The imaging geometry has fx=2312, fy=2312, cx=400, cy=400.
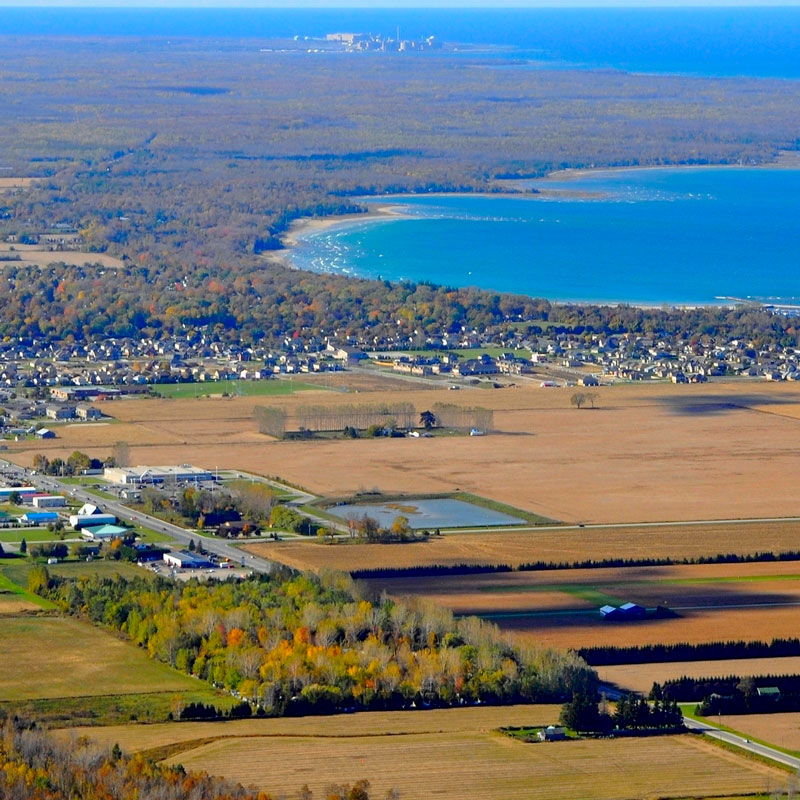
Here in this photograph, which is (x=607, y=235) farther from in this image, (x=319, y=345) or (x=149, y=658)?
(x=149, y=658)

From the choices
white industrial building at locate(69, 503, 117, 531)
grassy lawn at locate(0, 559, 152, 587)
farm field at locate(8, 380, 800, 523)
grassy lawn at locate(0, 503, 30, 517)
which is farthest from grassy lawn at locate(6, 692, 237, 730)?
farm field at locate(8, 380, 800, 523)

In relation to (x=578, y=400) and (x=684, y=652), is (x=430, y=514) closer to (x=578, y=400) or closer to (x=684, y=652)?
(x=684, y=652)

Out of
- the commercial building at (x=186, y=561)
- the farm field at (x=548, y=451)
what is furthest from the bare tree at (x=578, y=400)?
the commercial building at (x=186, y=561)

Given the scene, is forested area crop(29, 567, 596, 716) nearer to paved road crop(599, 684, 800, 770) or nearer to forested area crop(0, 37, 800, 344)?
paved road crop(599, 684, 800, 770)

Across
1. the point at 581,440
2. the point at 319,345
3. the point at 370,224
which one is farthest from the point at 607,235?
the point at 581,440

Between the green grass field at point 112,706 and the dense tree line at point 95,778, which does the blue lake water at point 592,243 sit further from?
the dense tree line at point 95,778

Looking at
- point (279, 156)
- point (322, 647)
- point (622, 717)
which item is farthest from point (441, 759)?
point (279, 156)
